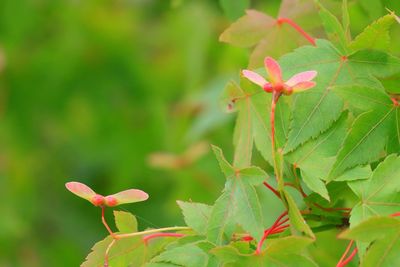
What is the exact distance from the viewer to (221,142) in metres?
3.91

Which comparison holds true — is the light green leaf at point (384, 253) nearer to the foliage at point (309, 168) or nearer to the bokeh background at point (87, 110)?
the foliage at point (309, 168)

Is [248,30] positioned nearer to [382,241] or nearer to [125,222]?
[125,222]

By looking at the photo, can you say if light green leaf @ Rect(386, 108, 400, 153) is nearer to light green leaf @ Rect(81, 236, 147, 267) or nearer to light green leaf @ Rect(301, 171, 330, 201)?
light green leaf @ Rect(301, 171, 330, 201)

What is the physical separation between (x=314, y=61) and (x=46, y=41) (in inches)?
123

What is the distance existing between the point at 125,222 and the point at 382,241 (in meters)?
0.43

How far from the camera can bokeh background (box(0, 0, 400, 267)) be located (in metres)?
4.17

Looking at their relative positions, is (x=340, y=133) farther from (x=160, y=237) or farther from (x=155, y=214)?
(x=155, y=214)

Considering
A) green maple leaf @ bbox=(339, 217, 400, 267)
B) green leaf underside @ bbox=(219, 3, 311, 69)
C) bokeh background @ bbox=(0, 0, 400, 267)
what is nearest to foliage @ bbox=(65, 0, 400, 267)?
green maple leaf @ bbox=(339, 217, 400, 267)

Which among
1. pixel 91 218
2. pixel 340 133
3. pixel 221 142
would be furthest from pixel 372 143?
→ pixel 91 218

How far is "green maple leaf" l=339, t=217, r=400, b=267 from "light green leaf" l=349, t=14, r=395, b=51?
1.29 ft

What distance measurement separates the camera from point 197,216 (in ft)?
4.67

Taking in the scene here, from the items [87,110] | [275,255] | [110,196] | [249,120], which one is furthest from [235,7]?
[87,110]

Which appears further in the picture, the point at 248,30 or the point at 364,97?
the point at 248,30

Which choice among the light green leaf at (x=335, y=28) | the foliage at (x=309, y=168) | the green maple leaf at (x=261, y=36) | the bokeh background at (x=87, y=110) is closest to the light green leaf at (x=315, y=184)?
the foliage at (x=309, y=168)
